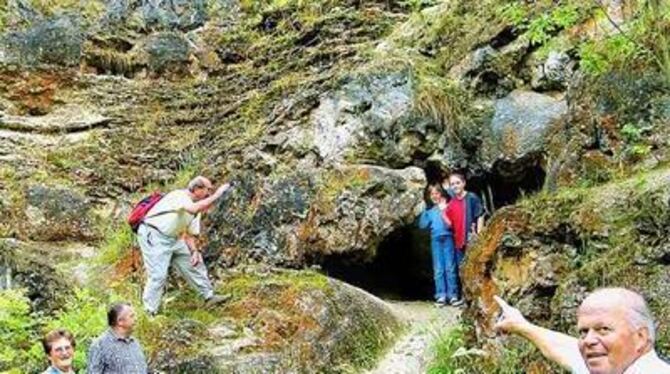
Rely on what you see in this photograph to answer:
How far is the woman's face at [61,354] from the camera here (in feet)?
18.7

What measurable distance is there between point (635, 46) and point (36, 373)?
20.7 ft

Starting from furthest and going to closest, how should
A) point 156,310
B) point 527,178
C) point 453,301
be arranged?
1. point 527,178
2. point 453,301
3. point 156,310

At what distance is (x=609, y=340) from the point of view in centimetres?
298

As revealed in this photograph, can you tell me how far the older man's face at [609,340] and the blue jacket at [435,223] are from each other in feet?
24.2

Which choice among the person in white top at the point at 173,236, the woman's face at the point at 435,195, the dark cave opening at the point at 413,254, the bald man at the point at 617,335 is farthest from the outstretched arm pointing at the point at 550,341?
the dark cave opening at the point at 413,254

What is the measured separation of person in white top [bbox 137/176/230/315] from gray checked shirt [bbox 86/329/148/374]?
2702 millimetres

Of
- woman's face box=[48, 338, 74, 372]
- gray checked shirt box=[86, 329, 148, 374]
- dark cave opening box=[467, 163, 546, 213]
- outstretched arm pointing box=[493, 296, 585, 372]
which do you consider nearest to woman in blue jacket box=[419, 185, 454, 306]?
dark cave opening box=[467, 163, 546, 213]

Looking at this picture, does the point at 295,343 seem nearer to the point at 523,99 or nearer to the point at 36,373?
the point at 36,373

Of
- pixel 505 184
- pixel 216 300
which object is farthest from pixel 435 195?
pixel 216 300

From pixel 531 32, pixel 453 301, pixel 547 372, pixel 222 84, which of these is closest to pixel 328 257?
pixel 453 301

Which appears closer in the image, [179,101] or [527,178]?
[527,178]

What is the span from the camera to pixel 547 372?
270 inches

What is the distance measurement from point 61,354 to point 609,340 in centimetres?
377

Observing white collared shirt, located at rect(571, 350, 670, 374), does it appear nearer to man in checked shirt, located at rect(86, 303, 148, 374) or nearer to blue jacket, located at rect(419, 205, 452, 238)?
man in checked shirt, located at rect(86, 303, 148, 374)
